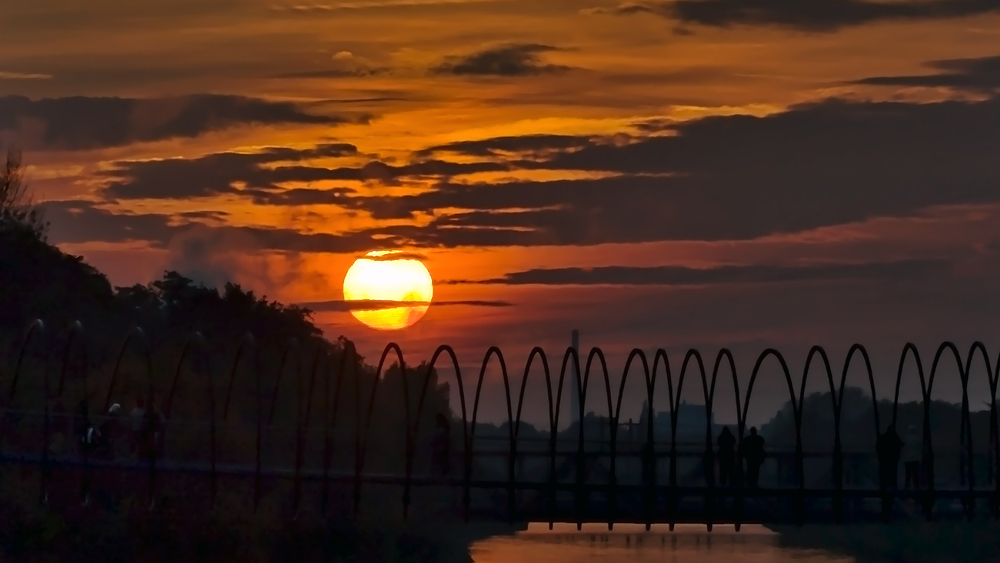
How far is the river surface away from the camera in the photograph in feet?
443

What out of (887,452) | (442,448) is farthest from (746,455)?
(442,448)

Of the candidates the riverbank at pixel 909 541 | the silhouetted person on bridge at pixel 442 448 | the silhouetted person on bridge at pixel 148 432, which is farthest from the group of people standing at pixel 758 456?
the riverbank at pixel 909 541

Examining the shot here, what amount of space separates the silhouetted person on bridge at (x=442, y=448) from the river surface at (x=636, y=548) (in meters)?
87.9

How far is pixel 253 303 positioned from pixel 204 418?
67.6 metres

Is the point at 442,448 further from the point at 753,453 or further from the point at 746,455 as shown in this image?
the point at 753,453

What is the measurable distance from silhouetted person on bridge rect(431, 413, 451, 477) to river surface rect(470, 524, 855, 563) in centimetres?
8786

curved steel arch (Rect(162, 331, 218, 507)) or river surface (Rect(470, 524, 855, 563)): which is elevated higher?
curved steel arch (Rect(162, 331, 218, 507))

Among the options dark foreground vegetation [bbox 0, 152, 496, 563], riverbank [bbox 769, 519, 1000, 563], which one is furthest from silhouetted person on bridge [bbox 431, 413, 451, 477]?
riverbank [bbox 769, 519, 1000, 563]

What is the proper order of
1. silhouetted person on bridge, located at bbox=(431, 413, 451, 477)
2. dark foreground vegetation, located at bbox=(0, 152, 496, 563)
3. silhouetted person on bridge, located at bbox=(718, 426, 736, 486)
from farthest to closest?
dark foreground vegetation, located at bbox=(0, 152, 496, 563) → silhouetted person on bridge, located at bbox=(718, 426, 736, 486) → silhouetted person on bridge, located at bbox=(431, 413, 451, 477)

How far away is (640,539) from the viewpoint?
177000mm

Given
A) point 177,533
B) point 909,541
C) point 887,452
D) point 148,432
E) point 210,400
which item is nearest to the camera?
point 210,400

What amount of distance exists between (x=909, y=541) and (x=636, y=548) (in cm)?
3142

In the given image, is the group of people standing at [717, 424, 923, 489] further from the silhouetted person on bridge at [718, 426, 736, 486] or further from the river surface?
the river surface

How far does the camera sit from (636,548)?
164 metres
